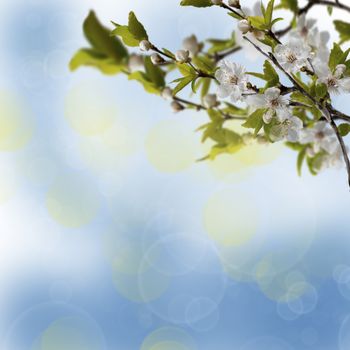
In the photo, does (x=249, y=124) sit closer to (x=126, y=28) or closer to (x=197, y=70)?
(x=197, y=70)

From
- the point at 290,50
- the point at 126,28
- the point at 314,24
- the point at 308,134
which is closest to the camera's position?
the point at 290,50

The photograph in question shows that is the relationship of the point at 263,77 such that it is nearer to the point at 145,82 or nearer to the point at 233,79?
the point at 233,79

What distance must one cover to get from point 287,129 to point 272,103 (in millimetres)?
90

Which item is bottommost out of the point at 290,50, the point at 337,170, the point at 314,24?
the point at 337,170

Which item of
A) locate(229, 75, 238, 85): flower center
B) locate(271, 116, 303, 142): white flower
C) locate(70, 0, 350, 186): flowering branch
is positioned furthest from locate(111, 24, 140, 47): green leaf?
locate(271, 116, 303, 142): white flower

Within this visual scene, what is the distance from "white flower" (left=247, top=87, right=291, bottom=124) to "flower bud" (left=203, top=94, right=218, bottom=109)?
1.16 feet

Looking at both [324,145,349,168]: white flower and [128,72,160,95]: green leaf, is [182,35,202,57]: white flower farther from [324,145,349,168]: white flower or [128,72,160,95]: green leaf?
[324,145,349,168]: white flower

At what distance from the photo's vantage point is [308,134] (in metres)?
1.52

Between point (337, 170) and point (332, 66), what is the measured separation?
1.43ft

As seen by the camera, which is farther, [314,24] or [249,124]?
[314,24]

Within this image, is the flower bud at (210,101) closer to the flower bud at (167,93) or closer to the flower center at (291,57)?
the flower bud at (167,93)

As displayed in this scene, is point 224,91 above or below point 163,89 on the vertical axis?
below

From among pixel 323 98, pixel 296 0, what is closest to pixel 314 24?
pixel 296 0

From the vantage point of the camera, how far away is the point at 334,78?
120cm
